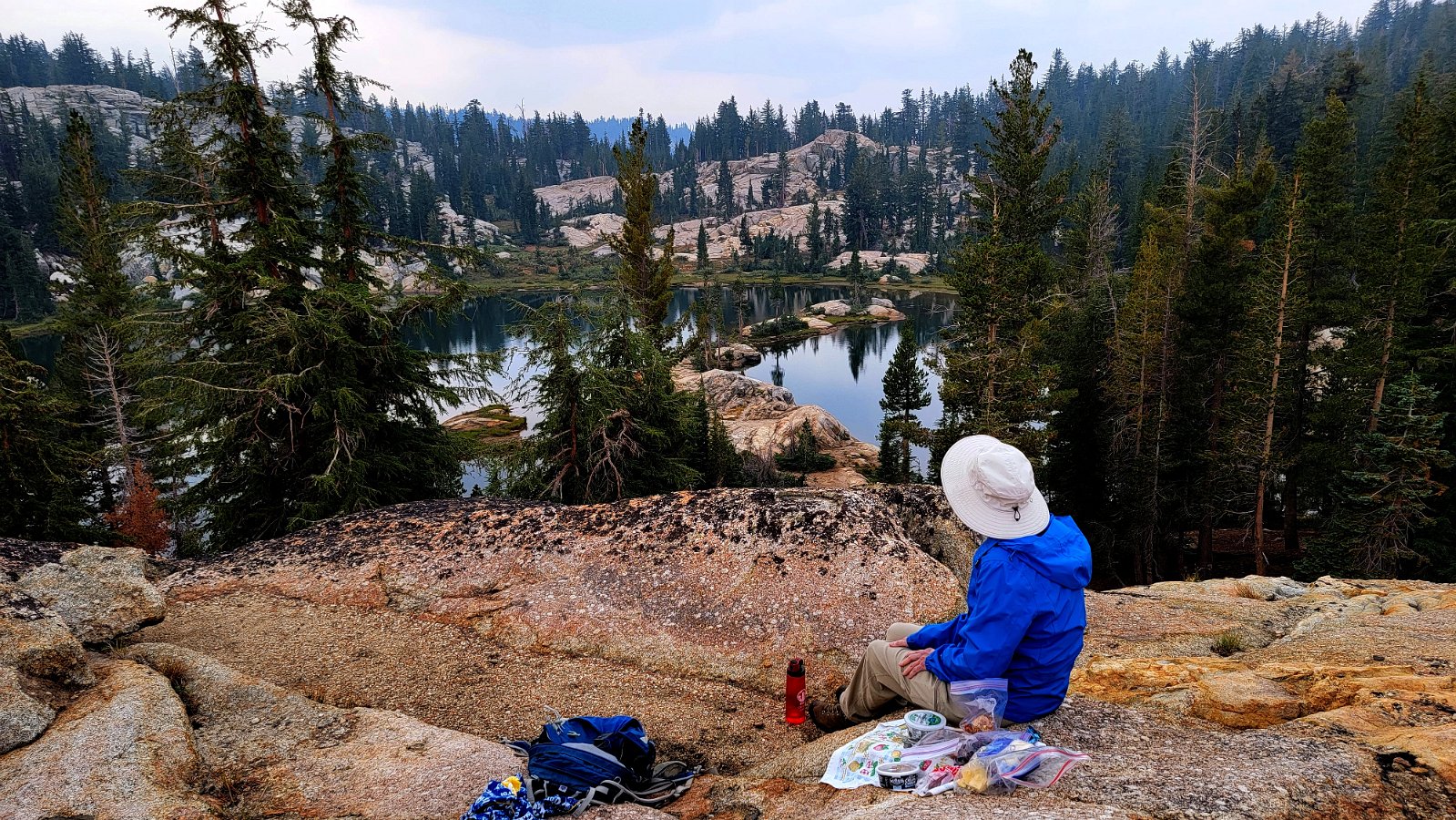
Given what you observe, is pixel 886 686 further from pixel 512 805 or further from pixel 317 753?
pixel 317 753

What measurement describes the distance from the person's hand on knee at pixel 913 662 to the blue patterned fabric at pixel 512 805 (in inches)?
97.9

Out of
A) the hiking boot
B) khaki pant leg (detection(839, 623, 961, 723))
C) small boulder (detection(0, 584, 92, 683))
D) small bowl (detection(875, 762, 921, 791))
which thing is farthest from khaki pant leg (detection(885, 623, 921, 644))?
small boulder (detection(0, 584, 92, 683))

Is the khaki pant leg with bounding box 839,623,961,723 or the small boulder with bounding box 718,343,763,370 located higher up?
the khaki pant leg with bounding box 839,623,961,723

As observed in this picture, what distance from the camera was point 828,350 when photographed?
8194cm

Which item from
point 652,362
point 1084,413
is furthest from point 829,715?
point 1084,413

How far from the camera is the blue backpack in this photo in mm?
4766

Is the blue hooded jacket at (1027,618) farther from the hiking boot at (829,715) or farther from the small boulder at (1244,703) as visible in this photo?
the hiking boot at (829,715)

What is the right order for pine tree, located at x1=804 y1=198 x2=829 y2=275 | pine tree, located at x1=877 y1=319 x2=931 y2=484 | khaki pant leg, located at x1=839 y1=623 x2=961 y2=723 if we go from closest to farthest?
khaki pant leg, located at x1=839 y1=623 x2=961 y2=723 → pine tree, located at x1=877 y1=319 x2=931 y2=484 → pine tree, located at x1=804 y1=198 x2=829 y2=275

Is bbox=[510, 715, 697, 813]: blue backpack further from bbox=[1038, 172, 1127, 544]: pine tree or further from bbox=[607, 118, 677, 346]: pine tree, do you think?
bbox=[1038, 172, 1127, 544]: pine tree

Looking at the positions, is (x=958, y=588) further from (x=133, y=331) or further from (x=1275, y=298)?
(x=1275, y=298)

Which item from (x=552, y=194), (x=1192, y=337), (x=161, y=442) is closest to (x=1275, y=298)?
(x=1192, y=337)

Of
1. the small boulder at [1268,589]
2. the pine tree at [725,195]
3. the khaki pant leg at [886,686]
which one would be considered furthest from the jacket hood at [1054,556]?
the pine tree at [725,195]

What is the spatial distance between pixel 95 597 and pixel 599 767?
6288mm

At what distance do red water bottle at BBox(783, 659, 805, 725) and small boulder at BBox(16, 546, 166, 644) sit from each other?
6902 millimetres
